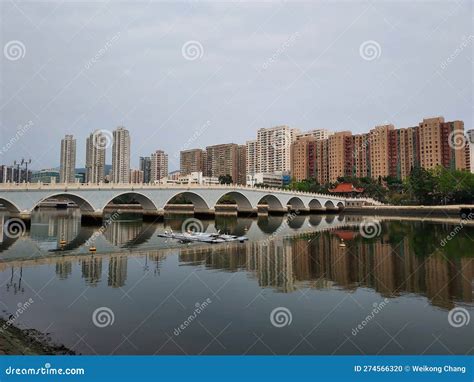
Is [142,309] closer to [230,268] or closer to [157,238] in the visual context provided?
[230,268]

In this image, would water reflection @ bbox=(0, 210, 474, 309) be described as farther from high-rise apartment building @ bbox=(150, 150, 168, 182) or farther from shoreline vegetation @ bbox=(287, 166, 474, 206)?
A: high-rise apartment building @ bbox=(150, 150, 168, 182)

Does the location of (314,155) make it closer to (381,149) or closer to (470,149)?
(381,149)

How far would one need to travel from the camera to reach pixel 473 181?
61.0m

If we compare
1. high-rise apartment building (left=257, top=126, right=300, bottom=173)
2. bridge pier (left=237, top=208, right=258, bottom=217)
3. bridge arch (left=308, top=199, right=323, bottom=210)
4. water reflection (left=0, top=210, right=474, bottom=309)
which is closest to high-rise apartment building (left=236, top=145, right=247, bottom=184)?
high-rise apartment building (left=257, top=126, right=300, bottom=173)

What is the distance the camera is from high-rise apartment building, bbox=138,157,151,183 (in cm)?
16120

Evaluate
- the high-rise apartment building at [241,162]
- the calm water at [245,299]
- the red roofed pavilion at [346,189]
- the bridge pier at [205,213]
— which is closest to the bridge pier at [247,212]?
the bridge pier at [205,213]

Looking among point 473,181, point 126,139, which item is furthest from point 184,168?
point 473,181

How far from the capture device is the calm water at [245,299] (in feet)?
28.1

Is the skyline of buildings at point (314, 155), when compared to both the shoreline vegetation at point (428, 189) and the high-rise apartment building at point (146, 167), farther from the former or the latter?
the high-rise apartment building at point (146, 167)

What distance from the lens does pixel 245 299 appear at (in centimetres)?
1186

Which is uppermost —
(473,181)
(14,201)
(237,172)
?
(237,172)

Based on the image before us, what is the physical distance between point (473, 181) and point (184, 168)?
106 metres

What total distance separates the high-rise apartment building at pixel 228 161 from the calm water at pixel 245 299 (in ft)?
364

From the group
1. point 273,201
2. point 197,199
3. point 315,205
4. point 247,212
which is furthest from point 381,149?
point 197,199
